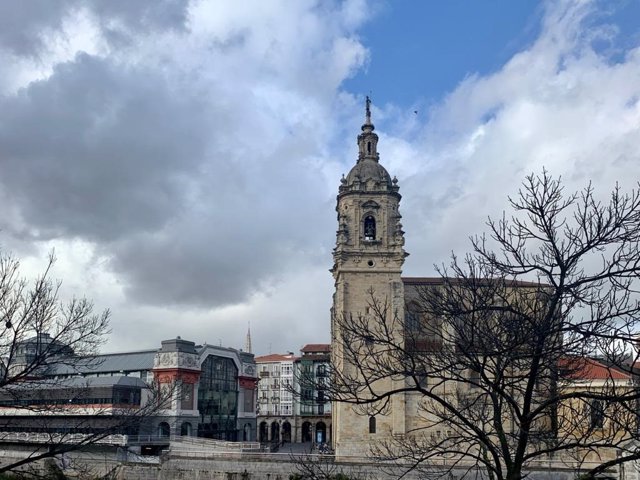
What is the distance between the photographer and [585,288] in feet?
25.2

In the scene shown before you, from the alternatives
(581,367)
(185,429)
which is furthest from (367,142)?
(581,367)

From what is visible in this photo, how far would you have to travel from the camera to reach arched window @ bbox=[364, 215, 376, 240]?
140 feet

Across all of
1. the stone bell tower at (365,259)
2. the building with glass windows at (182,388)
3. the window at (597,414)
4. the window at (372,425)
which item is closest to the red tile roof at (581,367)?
the window at (597,414)

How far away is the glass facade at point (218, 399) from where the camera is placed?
53.3 m

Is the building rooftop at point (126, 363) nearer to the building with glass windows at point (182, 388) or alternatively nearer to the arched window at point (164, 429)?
the building with glass windows at point (182, 388)

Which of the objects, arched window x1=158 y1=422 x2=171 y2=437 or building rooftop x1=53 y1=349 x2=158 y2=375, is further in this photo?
building rooftop x1=53 y1=349 x2=158 y2=375

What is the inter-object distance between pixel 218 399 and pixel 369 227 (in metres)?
24.1

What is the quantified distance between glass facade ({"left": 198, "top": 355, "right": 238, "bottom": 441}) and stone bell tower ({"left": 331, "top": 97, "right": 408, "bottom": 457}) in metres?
15.9

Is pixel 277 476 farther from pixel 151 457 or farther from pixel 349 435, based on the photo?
pixel 151 457

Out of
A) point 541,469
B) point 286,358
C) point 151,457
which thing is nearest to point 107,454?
point 151,457

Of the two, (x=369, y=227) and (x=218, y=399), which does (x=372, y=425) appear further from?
(x=218, y=399)

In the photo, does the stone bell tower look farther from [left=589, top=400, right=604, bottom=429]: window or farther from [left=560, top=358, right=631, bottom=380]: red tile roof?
[left=589, top=400, right=604, bottom=429]: window

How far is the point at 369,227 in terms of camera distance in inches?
1684

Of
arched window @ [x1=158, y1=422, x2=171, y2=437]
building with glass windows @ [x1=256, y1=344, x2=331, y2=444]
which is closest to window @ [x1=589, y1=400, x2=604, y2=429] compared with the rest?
arched window @ [x1=158, y1=422, x2=171, y2=437]
